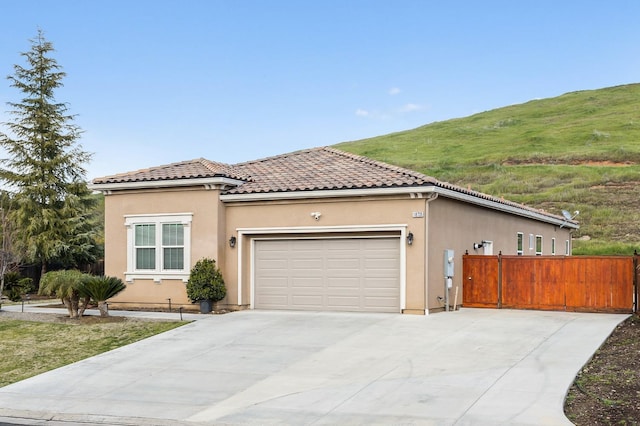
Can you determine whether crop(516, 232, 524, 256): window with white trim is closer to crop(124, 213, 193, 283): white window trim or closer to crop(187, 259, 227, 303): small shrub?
crop(187, 259, 227, 303): small shrub

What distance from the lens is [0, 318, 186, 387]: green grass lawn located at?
15.0m

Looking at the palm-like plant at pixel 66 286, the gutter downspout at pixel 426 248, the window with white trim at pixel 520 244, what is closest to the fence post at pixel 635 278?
the gutter downspout at pixel 426 248

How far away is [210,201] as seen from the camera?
21.3 meters

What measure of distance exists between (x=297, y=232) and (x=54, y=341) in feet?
22.6

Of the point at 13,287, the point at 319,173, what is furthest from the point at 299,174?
the point at 13,287

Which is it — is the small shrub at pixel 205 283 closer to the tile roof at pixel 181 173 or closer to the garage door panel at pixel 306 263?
the garage door panel at pixel 306 263

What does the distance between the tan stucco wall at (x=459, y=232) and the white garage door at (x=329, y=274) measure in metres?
1.00

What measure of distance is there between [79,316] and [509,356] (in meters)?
10.9

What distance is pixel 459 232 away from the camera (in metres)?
21.8

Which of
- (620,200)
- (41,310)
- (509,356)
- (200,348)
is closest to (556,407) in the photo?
(509,356)

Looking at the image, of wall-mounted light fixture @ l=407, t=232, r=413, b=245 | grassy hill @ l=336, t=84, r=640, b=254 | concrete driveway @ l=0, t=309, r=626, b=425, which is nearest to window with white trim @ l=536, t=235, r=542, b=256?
grassy hill @ l=336, t=84, r=640, b=254

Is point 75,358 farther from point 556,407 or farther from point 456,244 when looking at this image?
point 456,244

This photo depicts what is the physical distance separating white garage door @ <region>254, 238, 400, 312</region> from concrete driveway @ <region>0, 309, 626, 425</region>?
1.36 metres

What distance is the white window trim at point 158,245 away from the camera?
21.5 meters
